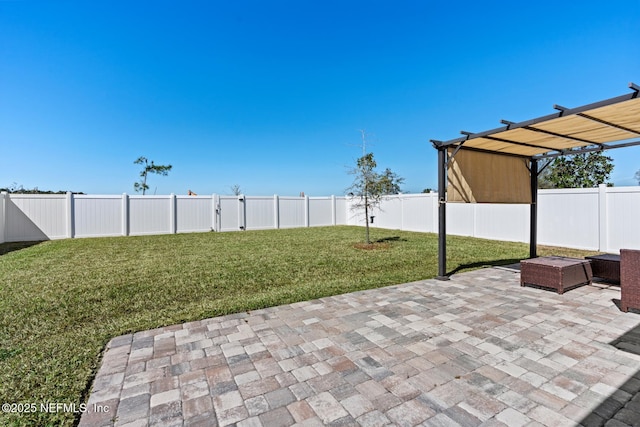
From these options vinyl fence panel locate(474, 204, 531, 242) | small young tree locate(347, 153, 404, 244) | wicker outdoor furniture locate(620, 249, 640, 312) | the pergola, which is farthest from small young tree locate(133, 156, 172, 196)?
wicker outdoor furniture locate(620, 249, 640, 312)

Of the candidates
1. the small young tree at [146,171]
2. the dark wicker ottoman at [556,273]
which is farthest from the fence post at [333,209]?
the dark wicker ottoman at [556,273]

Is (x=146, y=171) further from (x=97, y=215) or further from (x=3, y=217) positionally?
(x=3, y=217)

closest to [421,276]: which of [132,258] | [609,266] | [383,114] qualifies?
[609,266]

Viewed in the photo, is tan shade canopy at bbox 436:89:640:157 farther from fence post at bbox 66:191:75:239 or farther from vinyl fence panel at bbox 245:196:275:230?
fence post at bbox 66:191:75:239

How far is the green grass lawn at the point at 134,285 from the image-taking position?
8.35 ft

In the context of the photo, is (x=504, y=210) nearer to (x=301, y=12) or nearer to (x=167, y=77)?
(x=301, y=12)

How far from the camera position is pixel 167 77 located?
11328 millimetres

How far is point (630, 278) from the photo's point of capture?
3637 millimetres

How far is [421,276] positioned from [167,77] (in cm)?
1169

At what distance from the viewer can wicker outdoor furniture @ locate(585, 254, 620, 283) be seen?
4918 mm

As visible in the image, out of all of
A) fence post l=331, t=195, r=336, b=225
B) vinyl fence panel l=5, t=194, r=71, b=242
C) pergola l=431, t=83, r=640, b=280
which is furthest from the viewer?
fence post l=331, t=195, r=336, b=225

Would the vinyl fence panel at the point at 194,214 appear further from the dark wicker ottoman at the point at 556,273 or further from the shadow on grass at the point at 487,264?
the dark wicker ottoman at the point at 556,273

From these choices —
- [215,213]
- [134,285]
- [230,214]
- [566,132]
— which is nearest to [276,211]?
[230,214]

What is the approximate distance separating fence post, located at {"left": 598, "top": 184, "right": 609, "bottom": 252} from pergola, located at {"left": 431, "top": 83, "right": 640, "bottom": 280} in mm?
3488
